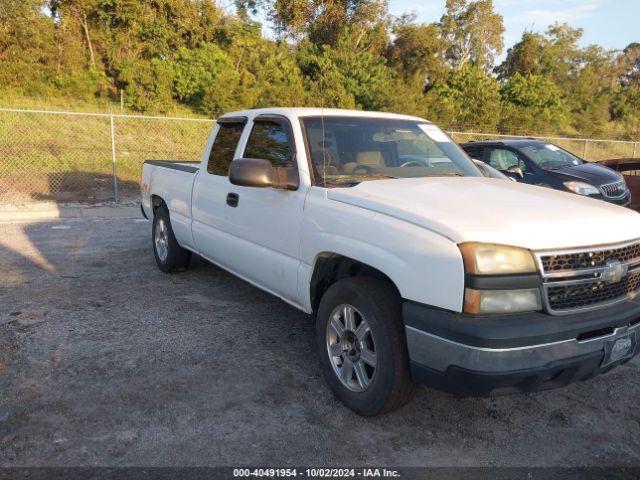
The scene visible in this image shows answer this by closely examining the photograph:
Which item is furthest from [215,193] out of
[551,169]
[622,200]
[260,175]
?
[622,200]

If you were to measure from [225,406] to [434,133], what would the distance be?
2723mm

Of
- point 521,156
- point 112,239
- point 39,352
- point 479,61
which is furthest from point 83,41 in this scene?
point 479,61

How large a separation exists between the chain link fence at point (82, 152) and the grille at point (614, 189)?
5.05 meters

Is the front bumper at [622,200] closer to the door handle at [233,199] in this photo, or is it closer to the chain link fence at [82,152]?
the chain link fence at [82,152]

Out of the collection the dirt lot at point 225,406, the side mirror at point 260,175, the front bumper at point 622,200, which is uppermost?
the side mirror at point 260,175

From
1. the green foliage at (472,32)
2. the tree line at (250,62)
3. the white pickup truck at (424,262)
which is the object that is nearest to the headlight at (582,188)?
the white pickup truck at (424,262)

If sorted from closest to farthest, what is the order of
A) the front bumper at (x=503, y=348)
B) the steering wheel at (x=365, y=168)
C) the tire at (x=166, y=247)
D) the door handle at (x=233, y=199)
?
1. the front bumper at (x=503, y=348)
2. the steering wheel at (x=365, y=168)
3. the door handle at (x=233, y=199)
4. the tire at (x=166, y=247)

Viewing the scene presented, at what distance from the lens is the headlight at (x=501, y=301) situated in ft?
8.25

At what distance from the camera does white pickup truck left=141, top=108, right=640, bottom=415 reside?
2.54 meters

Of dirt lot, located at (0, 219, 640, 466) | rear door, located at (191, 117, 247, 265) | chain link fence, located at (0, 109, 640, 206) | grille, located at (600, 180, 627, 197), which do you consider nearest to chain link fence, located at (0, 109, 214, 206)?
chain link fence, located at (0, 109, 640, 206)

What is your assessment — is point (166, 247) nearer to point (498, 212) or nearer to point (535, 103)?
point (498, 212)

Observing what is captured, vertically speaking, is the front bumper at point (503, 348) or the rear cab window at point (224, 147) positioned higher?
the rear cab window at point (224, 147)

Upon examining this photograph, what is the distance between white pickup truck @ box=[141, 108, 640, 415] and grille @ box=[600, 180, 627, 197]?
531 cm

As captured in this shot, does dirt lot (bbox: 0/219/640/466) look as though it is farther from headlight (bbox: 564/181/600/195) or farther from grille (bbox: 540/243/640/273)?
A: headlight (bbox: 564/181/600/195)
